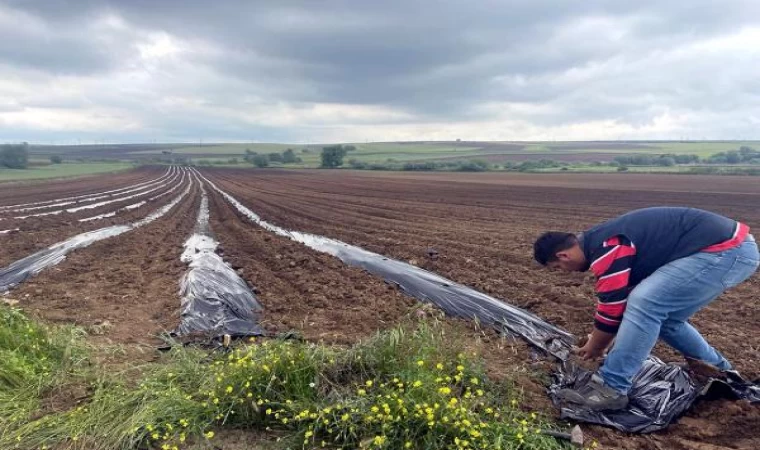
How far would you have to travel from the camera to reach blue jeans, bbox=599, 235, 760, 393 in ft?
11.5

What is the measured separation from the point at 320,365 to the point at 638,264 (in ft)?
8.24

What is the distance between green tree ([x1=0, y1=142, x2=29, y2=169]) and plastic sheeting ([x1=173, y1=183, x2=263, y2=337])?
6435 cm

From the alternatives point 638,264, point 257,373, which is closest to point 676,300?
point 638,264

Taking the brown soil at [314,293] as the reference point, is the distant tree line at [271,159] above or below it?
below

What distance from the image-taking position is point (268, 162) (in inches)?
3472

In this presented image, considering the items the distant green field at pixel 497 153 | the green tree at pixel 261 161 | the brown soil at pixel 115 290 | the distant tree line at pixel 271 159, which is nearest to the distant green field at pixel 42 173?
the green tree at pixel 261 161

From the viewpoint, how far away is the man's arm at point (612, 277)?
11.7 ft

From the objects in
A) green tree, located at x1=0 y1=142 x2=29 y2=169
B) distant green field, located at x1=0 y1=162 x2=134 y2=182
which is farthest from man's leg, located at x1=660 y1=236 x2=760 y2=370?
green tree, located at x1=0 y1=142 x2=29 y2=169

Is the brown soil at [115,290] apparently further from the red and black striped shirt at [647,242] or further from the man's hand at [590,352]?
the red and black striped shirt at [647,242]

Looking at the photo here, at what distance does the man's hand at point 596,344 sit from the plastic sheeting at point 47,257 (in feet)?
25.4

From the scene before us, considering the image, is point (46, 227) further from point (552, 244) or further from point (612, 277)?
point (612, 277)

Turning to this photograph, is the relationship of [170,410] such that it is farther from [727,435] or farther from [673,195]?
[673,195]

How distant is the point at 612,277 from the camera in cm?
362

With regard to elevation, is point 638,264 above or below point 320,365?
above
